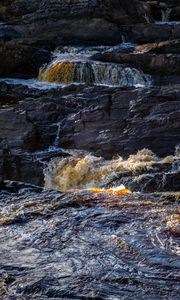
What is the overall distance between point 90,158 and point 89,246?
20.7 ft

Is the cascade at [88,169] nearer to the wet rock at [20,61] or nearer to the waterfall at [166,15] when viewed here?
the wet rock at [20,61]

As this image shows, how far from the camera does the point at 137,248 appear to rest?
7.33m

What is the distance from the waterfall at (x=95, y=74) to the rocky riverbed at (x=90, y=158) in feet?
0.17

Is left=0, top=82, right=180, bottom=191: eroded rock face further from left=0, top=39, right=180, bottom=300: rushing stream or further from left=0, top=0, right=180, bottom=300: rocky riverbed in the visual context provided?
left=0, top=39, right=180, bottom=300: rushing stream

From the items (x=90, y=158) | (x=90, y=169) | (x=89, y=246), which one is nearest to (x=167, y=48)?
(x=90, y=158)

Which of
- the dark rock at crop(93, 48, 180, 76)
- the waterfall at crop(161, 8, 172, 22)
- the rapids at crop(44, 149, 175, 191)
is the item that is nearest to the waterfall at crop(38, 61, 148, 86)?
the dark rock at crop(93, 48, 180, 76)

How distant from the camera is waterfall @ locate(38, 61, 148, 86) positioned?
75.8 feet

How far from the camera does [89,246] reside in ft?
24.7

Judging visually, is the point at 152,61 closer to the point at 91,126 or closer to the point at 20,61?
the point at 20,61

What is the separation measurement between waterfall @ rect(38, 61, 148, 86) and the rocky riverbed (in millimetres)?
53

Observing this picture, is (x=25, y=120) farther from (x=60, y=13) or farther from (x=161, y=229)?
(x=60, y=13)

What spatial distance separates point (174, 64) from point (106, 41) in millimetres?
7906

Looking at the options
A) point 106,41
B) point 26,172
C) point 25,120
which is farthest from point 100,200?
point 106,41

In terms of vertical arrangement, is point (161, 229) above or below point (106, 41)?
below
